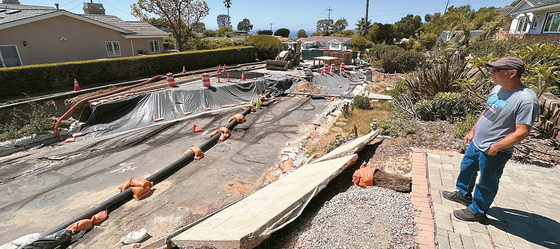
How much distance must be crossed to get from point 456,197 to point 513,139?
126 centimetres

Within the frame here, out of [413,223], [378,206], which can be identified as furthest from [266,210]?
[413,223]

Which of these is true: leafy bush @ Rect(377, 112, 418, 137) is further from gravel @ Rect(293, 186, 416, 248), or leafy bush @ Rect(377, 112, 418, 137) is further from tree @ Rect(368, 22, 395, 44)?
tree @ Rect(368, 22, 395, 44)

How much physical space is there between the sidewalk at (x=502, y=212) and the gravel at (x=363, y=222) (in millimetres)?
173

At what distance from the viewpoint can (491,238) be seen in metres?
2.61

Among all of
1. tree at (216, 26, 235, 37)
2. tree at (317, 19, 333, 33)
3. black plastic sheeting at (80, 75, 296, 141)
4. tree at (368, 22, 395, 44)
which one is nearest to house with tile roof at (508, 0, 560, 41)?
tree at (368, 22, 395, 44)

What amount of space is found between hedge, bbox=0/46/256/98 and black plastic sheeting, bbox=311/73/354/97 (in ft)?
33.1

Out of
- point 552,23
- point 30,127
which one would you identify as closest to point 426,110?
point 30,127

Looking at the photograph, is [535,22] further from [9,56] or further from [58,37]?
[9,56]

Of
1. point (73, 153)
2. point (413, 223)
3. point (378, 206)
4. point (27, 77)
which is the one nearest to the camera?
point (413, 223)

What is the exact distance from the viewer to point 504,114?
240 centimetres

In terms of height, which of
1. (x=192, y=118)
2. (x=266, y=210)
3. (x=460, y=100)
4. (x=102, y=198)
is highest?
(x=460, y=100)

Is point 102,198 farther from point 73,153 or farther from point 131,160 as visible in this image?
point 73,153

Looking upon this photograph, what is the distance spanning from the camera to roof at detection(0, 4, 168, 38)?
13.6 m

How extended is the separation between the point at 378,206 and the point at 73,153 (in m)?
8.17
